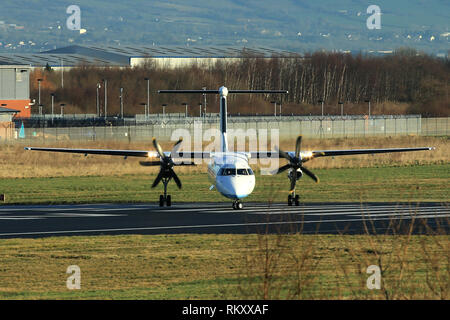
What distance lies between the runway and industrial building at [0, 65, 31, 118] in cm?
7403

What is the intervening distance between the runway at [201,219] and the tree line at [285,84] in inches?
3729

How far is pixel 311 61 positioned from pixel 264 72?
13.8 metres

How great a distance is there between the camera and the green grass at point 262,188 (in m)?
45.1

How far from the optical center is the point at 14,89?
373 ft

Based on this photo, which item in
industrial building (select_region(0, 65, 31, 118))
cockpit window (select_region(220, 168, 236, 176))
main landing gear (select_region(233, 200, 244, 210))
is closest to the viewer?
cockpit window (select_region(220, 168, 236, 176))

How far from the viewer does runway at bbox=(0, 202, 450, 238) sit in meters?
29.8

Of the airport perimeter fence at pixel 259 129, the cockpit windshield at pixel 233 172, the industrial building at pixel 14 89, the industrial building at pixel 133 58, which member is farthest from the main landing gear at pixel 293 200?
the industrial building at pixel 133 58

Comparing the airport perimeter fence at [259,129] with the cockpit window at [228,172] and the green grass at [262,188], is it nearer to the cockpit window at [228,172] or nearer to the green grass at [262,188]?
the green grass at [262,188]

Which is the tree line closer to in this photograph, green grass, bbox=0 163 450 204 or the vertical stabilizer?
green grass, bbox=0 163 450 204

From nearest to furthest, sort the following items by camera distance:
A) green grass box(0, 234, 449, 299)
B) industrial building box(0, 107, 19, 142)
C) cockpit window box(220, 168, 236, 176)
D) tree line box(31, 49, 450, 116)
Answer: green grass box(0, 234, 449, 299)
cockpit window box(220, 168, 236, 176)
industrial building box(0, 107, 19, 142)
tree line box(31, 49, 450, 116)

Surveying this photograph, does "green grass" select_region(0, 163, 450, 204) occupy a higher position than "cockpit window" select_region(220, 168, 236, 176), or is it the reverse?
"green grass" select_region(0, 163, 450, 204)

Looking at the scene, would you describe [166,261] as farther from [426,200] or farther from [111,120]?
[111,120]

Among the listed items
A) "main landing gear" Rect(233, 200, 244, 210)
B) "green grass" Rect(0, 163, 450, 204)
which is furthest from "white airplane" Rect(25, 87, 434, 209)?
"green grass" Rect(0, 163, 450, 204)

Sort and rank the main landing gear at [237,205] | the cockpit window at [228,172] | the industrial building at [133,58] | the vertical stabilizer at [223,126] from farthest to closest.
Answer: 1. the industrial building at [133,58]
2. the vertical stabilizer at [223,126]
3. the main landing gear at [237,205]
4. the cockpit window at [228,172]
